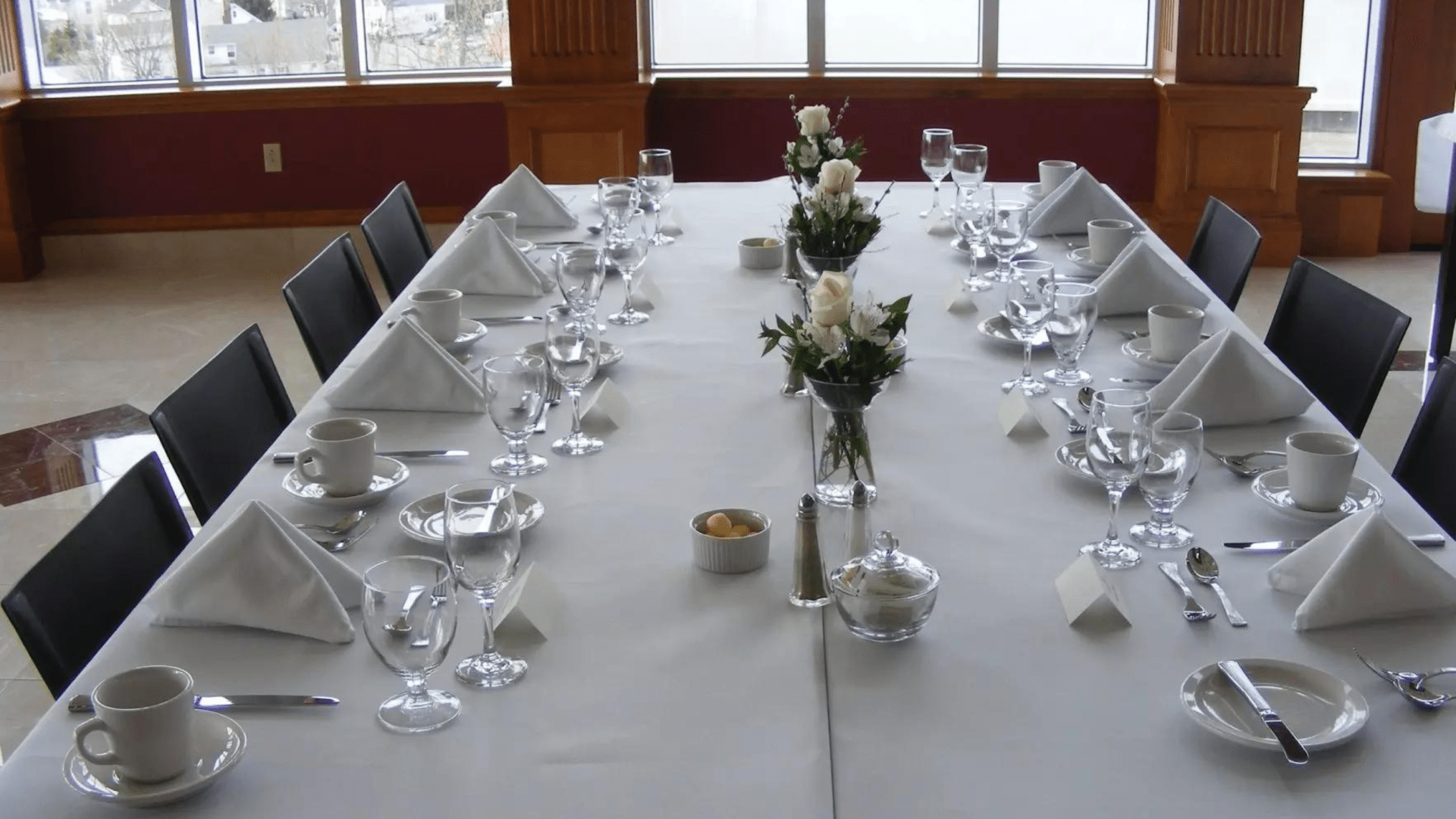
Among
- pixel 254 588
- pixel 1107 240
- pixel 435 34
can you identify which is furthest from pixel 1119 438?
pixel 435 34

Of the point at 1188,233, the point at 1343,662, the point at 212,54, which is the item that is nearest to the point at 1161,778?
the point at 1343,662

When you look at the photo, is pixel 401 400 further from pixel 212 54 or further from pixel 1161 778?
pixel 212 54

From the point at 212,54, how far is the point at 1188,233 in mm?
3875

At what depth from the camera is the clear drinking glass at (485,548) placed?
130 centimetres

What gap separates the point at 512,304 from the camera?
2736 mm

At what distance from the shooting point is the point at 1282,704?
4.25 ft

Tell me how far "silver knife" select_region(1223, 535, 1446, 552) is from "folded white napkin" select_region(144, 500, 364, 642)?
3.16ft

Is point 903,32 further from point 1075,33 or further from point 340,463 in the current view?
point 340,463

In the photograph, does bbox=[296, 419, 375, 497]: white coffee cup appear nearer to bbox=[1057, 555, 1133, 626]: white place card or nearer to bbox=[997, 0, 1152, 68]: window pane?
bbox=[1057, 555, 1133, 626]: white place card

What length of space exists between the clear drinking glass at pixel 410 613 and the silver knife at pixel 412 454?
71 cm

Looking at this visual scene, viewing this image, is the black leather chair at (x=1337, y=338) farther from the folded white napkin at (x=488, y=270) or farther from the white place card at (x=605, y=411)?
the folded white napkin at (x=488, y=270)

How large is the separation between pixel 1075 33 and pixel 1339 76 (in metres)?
1.02

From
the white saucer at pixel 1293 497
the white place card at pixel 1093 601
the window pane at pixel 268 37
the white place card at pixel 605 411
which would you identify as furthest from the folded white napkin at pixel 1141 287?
the window pane at pixel 268 37

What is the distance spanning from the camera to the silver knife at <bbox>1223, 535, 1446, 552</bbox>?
5.26ft
